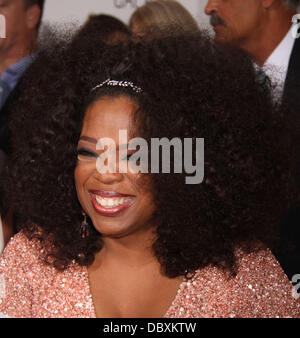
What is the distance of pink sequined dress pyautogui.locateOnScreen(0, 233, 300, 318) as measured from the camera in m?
1.41

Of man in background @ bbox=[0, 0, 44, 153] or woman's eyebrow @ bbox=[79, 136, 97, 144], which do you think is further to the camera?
man in background @ bbox=[0, 0, 44, 153]


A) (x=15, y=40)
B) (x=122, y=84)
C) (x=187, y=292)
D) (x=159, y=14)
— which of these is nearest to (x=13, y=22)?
(x=15, y=40)

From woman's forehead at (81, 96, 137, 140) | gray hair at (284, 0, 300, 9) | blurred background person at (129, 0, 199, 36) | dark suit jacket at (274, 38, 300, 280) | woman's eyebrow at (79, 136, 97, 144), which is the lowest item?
dark suit jacket at (274, 38, 300, 280)

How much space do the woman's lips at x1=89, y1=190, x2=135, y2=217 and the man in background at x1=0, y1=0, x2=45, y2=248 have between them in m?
0.61

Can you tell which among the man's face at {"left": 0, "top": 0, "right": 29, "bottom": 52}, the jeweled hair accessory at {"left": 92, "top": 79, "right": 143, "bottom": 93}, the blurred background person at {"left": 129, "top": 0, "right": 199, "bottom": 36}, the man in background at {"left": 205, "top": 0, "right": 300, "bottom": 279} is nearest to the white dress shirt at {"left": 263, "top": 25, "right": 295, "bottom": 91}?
the man in background at {"left": 205, "top": 0, "right": 300, "bottom": 279}

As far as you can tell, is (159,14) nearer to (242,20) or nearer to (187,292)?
(242,20)

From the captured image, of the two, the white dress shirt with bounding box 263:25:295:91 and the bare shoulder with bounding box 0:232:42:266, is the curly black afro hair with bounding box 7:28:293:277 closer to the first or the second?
the bare shoulder with bounding box 0:232:42:266

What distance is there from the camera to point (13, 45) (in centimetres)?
188

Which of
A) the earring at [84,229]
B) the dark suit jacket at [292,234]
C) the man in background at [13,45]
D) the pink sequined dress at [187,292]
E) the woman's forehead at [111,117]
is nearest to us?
the woman's forehead at [111,117]

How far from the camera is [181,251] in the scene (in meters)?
1.44

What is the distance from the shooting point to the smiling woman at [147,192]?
1321 millimetres

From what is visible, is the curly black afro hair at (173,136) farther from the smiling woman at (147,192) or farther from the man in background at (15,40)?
the man in background at (15,40)

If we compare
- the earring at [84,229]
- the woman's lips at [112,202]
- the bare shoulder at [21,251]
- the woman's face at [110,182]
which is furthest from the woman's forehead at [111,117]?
the bare shoulder at [21,251]
